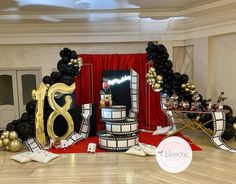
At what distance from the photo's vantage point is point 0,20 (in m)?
6.09

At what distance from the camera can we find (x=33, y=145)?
5.21 metres

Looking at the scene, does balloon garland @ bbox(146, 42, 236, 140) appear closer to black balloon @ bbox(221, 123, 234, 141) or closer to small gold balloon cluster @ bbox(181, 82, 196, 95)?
small gold balloon cluster @ bbox(181, 82, 196, 95)

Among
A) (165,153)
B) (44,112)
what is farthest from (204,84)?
(165,153)

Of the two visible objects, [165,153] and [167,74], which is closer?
[165,153]

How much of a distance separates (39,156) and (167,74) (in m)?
3.35

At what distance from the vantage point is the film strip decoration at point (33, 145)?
511cm

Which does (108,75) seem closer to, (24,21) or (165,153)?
(24,21)

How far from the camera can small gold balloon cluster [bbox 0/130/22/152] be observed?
5121 millimetres

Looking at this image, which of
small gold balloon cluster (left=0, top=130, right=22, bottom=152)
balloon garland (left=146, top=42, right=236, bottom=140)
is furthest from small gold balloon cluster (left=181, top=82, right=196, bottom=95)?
small gold balloon cluster (left=0, top=130, right=22, bottom=152)

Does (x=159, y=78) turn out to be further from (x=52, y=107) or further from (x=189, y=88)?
(x=52, y=107)

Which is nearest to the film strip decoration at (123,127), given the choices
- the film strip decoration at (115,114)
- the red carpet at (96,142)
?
the film strip decoration at (115,114)

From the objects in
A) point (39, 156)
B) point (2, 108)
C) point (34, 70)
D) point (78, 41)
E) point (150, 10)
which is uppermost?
point (150, 10)

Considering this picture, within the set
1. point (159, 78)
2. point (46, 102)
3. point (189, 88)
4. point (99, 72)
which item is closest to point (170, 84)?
point (159, 78)

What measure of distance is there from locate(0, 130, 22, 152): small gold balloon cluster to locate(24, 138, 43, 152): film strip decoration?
16cm
